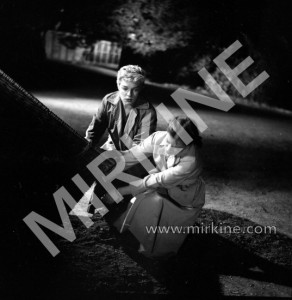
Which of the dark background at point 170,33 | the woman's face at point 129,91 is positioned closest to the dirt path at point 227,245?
the woman's face at point 129,91

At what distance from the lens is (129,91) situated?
3.78 metres

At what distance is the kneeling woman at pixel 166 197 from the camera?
308cm

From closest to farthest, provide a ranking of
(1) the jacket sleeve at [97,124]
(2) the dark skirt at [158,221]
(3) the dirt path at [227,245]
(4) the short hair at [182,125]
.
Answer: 1. (4) the short hair at [182,125]
2. (3) the dirt path at [227,245]
3. (2) the dark skirt at [158,221]
4. (1) the jacket sleeve at [97,124]

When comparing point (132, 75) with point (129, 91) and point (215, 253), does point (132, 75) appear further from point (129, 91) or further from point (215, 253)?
point (215, 253)

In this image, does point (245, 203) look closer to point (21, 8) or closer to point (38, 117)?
point (38, 117)

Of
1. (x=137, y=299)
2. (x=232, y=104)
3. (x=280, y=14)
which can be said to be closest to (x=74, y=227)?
(x=137, y=299)

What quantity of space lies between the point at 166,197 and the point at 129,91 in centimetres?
136

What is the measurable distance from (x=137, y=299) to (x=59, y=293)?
2.32ft

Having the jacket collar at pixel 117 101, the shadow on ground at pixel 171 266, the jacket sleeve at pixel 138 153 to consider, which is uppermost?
the jacket collar at pixel 117 101

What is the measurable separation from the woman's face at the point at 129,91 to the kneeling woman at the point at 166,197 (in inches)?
26.0

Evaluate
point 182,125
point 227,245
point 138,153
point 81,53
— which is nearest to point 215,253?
point 227,245

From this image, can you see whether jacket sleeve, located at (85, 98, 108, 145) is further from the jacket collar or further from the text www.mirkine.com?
the text www.mirkine.com

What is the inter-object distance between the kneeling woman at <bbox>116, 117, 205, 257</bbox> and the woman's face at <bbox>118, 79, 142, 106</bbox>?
26.0 inches

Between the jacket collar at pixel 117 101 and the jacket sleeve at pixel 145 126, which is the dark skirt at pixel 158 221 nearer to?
the jacket sleeve at pixel 145 126
